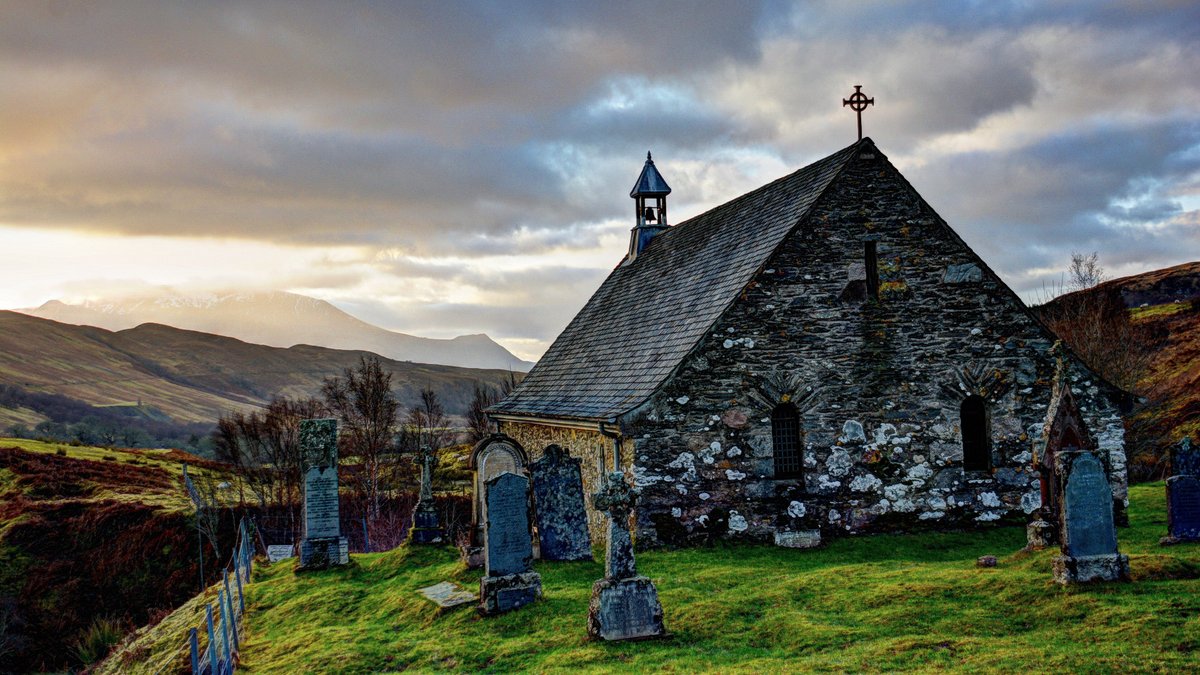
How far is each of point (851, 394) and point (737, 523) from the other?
3660 mm

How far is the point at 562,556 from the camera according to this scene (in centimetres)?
1598

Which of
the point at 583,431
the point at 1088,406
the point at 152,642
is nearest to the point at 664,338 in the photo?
the point at 583,431

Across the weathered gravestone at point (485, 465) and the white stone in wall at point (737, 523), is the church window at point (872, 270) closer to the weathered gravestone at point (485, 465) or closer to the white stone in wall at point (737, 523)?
the white stone in wall at point (737, 523)

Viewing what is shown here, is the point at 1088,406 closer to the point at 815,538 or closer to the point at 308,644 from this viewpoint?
the point at 815,538

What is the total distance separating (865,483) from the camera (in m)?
17.4

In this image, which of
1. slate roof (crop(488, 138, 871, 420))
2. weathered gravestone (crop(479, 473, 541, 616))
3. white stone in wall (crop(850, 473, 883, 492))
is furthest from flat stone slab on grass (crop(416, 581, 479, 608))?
white stone in wall (crop(850, 473, 883, 492))

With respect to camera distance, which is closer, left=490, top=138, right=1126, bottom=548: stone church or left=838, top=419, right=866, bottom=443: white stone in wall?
left=490, top=138, right=1126, bottom=548: stone church

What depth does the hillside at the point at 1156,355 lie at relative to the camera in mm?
34938

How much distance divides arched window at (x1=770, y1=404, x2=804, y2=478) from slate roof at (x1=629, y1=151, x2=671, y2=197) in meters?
16.4

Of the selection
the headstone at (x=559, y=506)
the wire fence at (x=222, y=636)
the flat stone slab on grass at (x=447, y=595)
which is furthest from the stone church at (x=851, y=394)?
the wire fence at (x=222, y=636)

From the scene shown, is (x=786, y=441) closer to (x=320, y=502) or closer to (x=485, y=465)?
(x=485, y=465)

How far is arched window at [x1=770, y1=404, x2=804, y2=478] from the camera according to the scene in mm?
17406

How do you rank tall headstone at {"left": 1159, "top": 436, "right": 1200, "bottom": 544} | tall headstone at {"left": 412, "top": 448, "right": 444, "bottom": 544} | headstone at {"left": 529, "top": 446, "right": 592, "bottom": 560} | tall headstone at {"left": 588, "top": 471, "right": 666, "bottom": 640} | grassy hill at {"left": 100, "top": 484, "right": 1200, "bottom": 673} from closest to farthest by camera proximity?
1. grassy hill at {"left": 100, "top": 484, "right": 1200, "bottom": 673}
2. tall headstone at {"left": 588, "top": 471, "right": 666, "bottom": 640}
3. tall headstone at {"left": 1159, "top": 436, "right": 1200, "bottom": 544}
4. headstone at {"left": 529, "top": 446, "right": 592, "bottom": 560}
5. tall headstone at {"left": 412, "top": 448, "right": 444, "bottom": 544}

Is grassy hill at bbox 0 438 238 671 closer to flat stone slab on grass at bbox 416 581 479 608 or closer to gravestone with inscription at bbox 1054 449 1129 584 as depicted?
flat stone slab on grass at bbox 416 581 479 608
